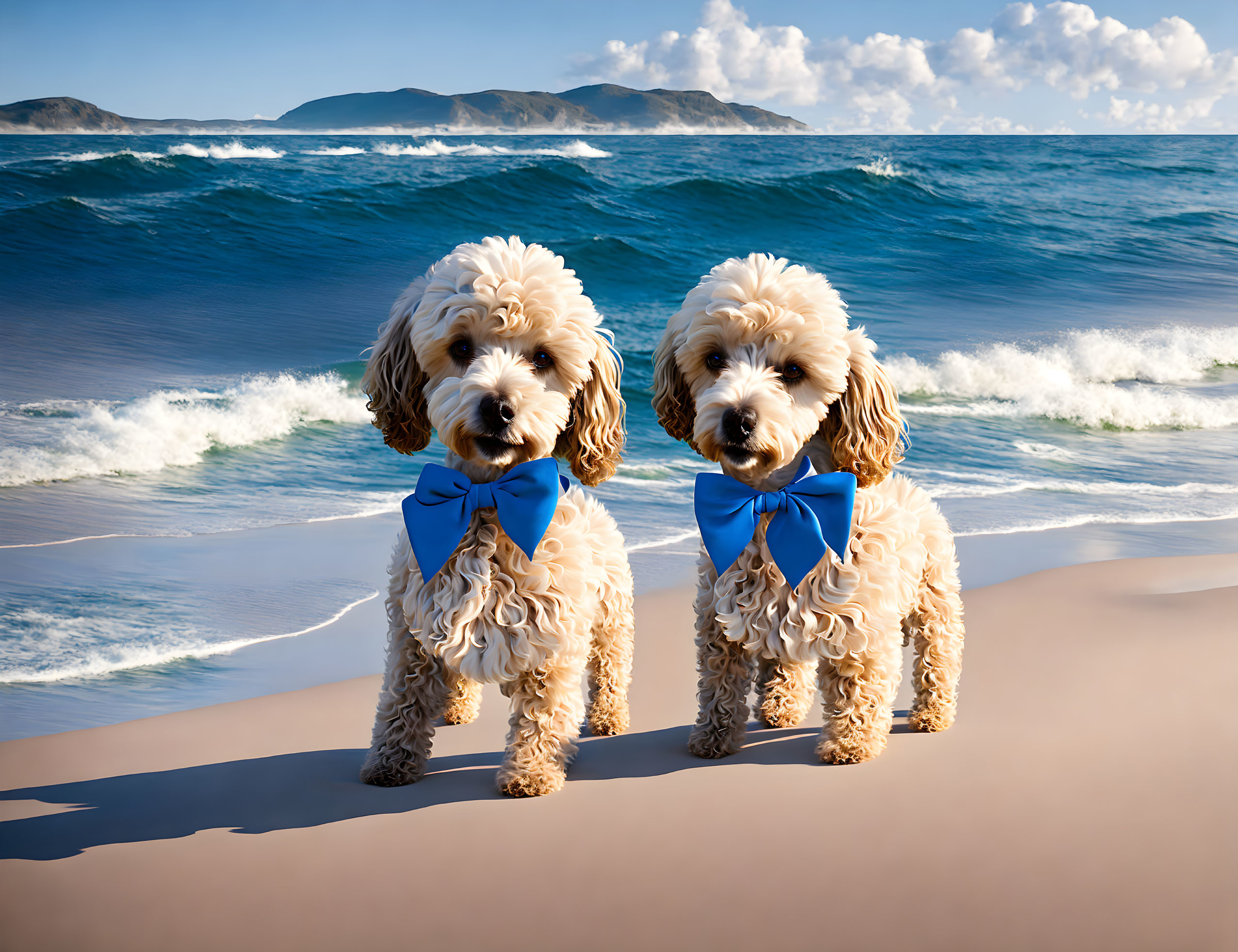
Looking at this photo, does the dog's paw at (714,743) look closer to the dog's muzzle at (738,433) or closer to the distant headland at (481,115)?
the dog's muzzle at (738,433)

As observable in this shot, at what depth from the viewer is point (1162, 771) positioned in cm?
323

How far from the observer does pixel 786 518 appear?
2.99 metres

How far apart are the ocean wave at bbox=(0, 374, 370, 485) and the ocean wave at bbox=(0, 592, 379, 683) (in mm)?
3011

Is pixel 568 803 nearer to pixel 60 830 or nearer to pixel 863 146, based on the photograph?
pixel 60 830

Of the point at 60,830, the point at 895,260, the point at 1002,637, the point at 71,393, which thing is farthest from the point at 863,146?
the point at 60,830

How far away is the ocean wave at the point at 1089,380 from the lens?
10.2 metres

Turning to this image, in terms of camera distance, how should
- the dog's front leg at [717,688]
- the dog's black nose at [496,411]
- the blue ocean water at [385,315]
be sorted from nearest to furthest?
the dog's black nose at [496,411], the dog's front leg at [717,688], the blue ocean water at [385,315]

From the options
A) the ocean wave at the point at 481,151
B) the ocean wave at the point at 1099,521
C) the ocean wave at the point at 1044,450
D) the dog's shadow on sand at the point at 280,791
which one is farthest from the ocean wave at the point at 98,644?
the ocean wave at the point at 481,151

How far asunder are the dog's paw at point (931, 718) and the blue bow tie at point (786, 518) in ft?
3.00

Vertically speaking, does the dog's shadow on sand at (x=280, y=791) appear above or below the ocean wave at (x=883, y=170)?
below

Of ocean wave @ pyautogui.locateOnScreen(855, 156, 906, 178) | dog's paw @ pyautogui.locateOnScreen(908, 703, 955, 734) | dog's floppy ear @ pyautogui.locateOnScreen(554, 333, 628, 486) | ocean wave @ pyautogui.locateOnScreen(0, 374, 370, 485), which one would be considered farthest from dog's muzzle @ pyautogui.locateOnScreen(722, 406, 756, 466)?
ocean wave @ pyautogui.locateOnScreen(855, 156, 906, 178)

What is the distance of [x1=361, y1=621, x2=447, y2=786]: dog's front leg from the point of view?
3139mm

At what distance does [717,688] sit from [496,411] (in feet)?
4.36

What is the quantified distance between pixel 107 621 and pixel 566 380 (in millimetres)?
3347
